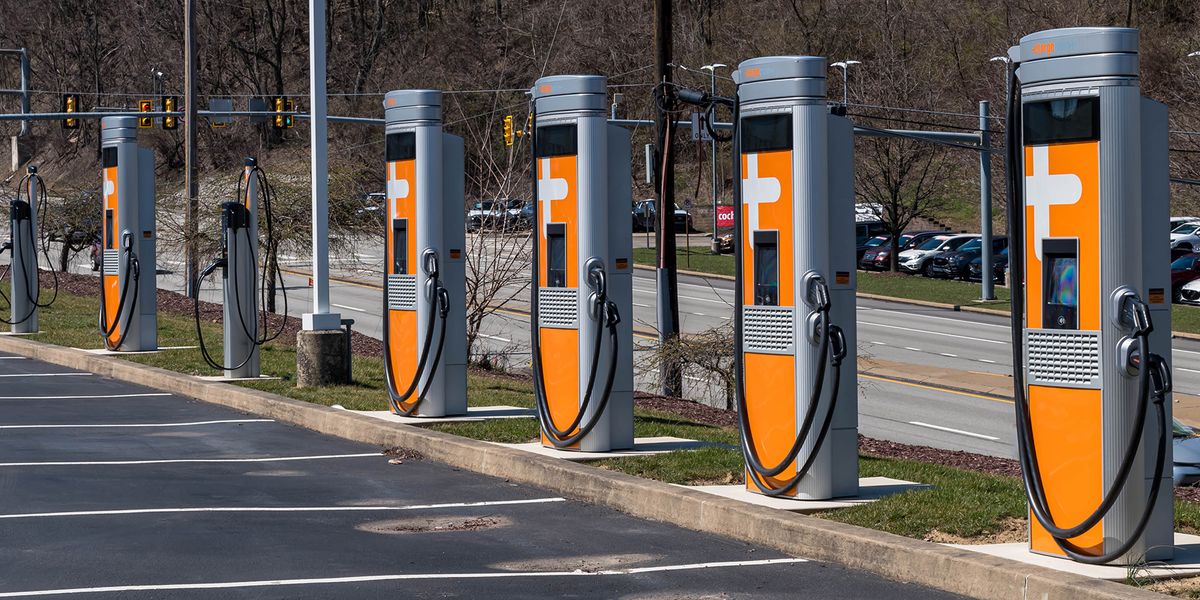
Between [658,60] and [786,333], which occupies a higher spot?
[658,60]

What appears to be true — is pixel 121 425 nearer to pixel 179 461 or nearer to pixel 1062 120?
pixel 179 461

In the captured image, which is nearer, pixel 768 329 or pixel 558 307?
pixel 768 329

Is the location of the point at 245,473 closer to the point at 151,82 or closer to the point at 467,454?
the point at 467,454

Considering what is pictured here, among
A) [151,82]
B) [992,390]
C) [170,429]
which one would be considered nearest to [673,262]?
[992,390]

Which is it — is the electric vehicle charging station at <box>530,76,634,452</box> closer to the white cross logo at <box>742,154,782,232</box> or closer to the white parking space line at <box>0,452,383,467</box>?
the white cross logo at <box>742,154,782,232</box>

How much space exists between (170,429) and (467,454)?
145 inches

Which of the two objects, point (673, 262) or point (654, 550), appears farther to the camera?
point (673, 262)

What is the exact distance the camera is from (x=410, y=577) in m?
7.43

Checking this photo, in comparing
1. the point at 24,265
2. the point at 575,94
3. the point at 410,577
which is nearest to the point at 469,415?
the point at 575,94

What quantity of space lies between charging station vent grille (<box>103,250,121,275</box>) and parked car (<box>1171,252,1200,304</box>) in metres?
31.8

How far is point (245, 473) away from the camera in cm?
1098

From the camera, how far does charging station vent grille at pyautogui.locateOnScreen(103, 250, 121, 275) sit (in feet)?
65.1

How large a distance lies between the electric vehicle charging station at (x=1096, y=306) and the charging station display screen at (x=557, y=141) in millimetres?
4188

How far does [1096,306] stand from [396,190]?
7.35 meters
